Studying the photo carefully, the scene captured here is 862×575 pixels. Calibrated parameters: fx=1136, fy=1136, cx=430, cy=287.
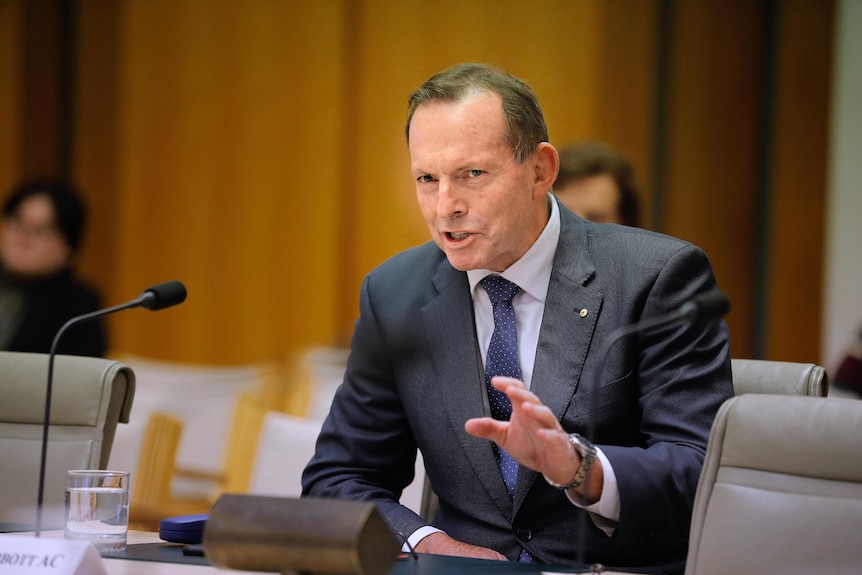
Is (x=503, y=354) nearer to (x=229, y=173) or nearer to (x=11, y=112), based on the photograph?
(x=229, y=173)

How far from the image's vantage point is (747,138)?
4523 millimetres

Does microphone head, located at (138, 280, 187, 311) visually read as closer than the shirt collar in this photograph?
Yes

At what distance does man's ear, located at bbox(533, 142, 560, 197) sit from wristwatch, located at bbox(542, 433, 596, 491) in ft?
1.91

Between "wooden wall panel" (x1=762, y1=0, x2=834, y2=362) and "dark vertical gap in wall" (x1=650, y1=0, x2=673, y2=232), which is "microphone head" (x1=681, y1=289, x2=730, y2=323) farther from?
"dark vertical gap in wall" (x1=650, y1=0, x2=673, y2=232)

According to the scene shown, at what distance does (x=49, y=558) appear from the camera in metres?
1.35

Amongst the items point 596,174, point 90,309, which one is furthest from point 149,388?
point 596,174

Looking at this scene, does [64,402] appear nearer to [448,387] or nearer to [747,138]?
[448,387]

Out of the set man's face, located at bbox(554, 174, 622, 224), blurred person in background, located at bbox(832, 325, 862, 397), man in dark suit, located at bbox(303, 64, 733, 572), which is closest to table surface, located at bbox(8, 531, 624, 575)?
man in dark suit, located at bbox(303, 64, 733, 572)

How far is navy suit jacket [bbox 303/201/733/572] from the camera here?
180cm

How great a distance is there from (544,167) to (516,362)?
36 cm

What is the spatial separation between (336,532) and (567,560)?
780mm

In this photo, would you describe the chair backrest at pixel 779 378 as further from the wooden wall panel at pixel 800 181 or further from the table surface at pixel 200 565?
the wooden wall panel at pixel 800 181

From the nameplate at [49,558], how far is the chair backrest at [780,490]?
795 millimetres

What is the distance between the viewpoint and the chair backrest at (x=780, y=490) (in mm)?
1477
